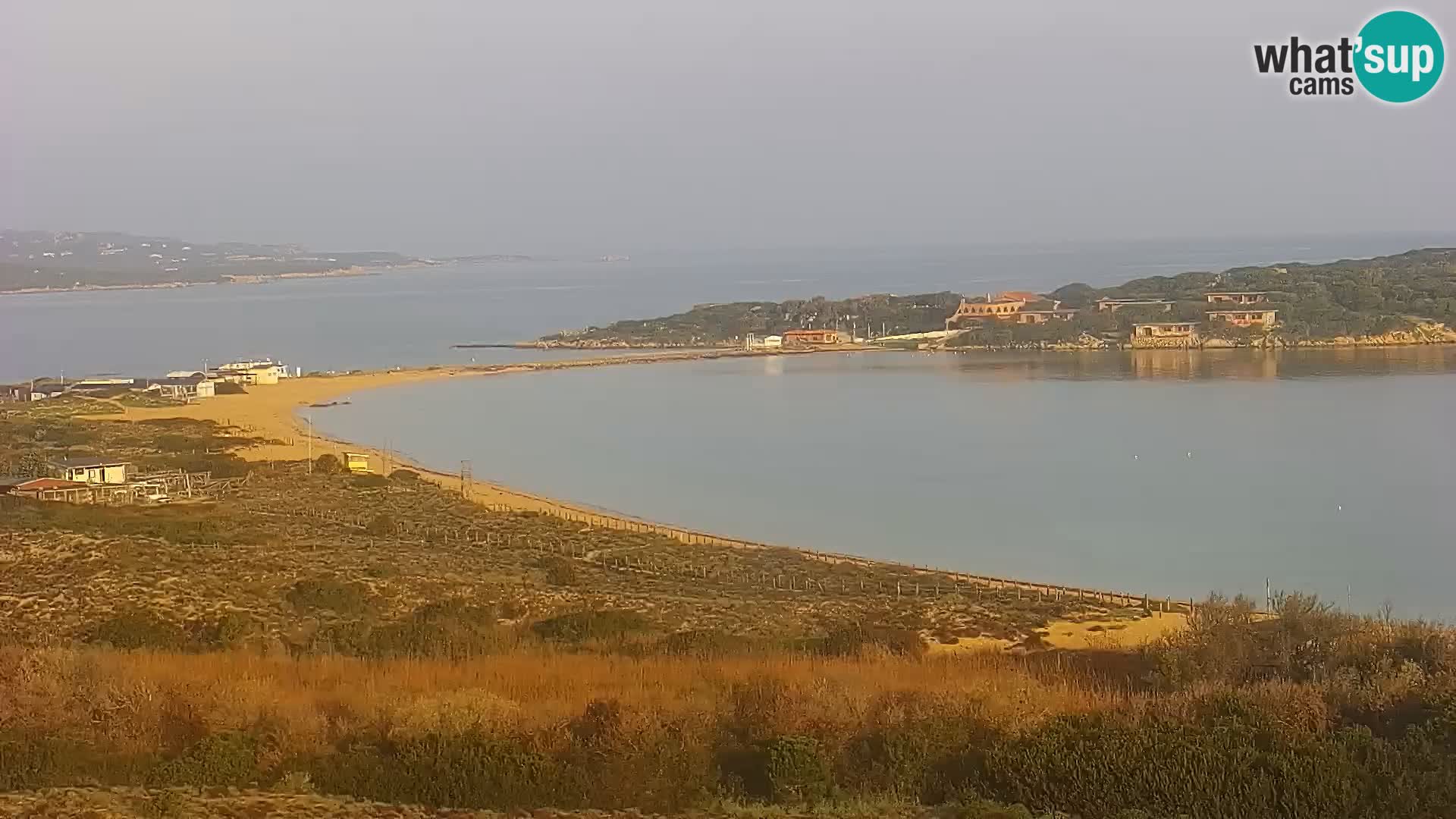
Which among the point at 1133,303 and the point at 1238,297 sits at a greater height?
the point at 1238,297

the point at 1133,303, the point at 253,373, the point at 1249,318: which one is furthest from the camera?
the point at 1133,303

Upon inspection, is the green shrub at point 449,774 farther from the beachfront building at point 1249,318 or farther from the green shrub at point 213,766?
the beachfront building at point 1249,318

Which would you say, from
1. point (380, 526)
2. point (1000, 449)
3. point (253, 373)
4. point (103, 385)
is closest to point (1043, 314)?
point (1000, 449)

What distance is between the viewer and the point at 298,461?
80.8ft

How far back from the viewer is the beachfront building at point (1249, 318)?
175 ft

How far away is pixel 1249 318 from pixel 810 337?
65.9 feet

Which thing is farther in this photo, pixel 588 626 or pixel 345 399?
pixel 345 399

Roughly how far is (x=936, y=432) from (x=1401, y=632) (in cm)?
2391

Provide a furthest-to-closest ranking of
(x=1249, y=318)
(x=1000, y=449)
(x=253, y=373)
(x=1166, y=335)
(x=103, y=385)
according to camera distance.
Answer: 1. (x=1166, y=335)
2. (x=1249, y=318)
3. (x=253, y=373)
4. (x=103, y=385)
5. (x=1000, y=449)

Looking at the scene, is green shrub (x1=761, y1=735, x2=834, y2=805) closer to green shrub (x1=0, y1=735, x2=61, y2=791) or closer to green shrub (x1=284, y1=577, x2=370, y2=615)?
green shrub (x1=0, y1=735, x2=61, y2=791)

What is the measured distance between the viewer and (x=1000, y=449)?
28.8 m

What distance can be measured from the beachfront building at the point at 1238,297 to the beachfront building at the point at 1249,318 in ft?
7.16

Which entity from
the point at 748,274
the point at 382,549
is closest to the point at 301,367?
the point at 382,549

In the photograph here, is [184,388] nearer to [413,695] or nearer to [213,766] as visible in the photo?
[413,695]
